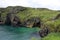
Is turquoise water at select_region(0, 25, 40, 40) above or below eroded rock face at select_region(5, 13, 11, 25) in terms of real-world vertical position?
above

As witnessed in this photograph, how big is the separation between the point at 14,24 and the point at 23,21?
24.9 ft

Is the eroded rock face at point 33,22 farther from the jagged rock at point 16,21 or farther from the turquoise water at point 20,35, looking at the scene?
the turquoise water at point 20,35

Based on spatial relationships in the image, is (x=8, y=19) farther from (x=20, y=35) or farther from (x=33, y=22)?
(x=20, y=35)

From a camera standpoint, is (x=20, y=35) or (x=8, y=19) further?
(x=8, y=19)

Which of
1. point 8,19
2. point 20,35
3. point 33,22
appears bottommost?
point 8,19

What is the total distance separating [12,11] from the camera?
178 metres

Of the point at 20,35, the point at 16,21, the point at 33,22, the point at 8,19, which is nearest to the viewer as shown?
the point at 20,35

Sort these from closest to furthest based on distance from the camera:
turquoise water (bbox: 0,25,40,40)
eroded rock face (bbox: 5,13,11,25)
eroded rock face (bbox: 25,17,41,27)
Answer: turquoise water (bbox: 0,25,40,40) < eroded rock face (bbox: 25,17,41,27) < eroded rock face (bbox: 5,13,11,25)

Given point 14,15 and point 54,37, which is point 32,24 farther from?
point 54,37

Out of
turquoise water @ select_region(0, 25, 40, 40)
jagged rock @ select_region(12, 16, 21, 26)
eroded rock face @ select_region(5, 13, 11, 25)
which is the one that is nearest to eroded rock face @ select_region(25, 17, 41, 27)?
jagged rock @ select_region(12, 16, 21, 26)

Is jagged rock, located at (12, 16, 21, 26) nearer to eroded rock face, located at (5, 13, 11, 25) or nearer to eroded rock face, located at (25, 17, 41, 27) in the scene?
eroded rock face, located at (25, 17, 41, 27)

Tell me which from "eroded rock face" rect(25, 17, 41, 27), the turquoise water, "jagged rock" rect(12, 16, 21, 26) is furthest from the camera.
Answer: "jagged rock" rect(12, 16, 21, 26)

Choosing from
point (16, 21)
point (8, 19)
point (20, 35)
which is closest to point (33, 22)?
point (16, 21)

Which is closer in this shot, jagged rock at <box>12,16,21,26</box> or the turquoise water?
the turquoise water
